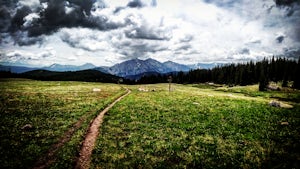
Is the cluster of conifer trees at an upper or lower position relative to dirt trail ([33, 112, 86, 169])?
upper

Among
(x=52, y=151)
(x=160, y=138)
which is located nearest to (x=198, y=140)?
(x=160, y=138)

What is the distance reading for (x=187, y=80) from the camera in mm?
182750

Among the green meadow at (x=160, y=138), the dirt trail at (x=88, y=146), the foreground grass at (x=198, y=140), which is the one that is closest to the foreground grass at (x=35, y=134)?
the green meadow at (x=160, y=138)

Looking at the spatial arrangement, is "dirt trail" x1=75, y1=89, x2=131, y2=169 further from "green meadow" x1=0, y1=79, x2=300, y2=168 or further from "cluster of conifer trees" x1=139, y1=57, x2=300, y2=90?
"cluster of conifer trees" x1=139, y1=57, x2=300, y2=90

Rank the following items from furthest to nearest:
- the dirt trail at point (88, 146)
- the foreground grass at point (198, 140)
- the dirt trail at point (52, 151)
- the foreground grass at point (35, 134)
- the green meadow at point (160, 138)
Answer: the foreground grass at point (198, 140), the green meadow at point (160, 138), the dirt trail at point (88, 146), the foreground grass at point (35, 134), the dirt trail at point (52, 151)

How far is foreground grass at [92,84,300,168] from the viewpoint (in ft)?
49.1

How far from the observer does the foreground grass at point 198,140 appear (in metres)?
15.0

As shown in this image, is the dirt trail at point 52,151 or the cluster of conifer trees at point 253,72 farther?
the cluster of conifer trees at point 253,72

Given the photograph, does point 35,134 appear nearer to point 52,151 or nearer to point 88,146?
point 52,151

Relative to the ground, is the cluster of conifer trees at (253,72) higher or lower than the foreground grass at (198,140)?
higher

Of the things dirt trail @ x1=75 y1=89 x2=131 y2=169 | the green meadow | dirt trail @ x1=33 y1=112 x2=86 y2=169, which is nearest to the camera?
dirt trail @ x1=33 y1=112 x2=86 y2=169

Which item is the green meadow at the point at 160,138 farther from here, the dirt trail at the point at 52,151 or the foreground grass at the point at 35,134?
the dirt trail at the point at 52,151

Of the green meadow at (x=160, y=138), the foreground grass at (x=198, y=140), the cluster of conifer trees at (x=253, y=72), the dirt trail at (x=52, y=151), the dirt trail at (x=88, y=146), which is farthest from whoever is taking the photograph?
the cluster of conifer trees at (x=253, y=72)

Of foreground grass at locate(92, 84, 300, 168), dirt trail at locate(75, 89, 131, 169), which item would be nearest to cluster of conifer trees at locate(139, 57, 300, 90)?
foreground grass at locate(92, 84, 300, 168)
